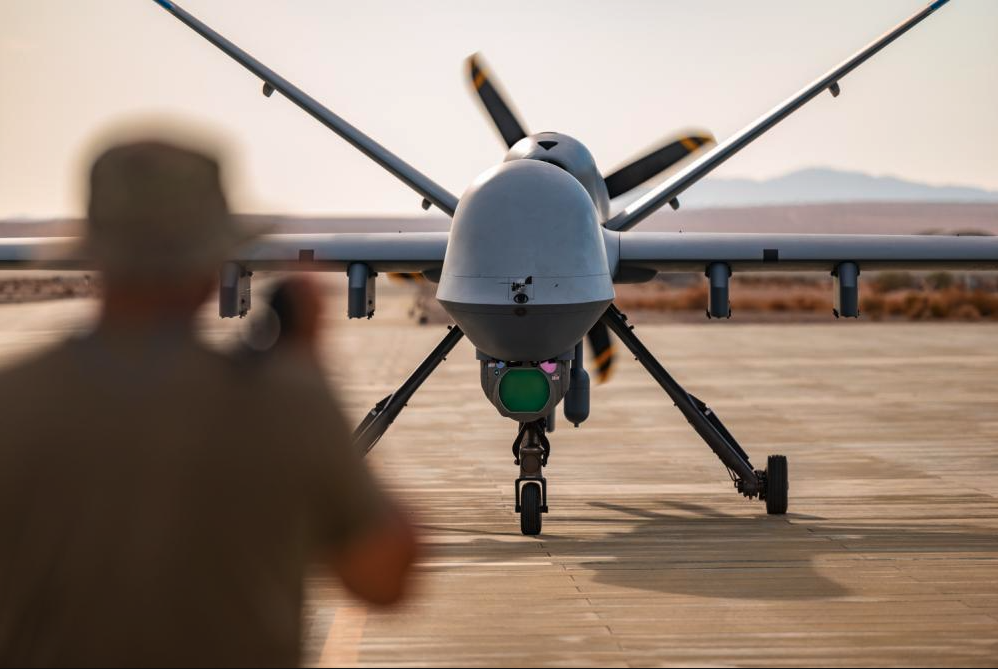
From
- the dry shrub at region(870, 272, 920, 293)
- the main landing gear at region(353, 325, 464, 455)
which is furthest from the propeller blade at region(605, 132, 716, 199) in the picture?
the dry shrub at region(870, 272, 920, 293)

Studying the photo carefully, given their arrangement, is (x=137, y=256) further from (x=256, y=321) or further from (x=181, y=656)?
(x=181, y=656)

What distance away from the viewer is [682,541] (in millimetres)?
9242

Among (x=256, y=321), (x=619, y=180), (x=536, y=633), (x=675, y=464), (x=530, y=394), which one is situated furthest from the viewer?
(x=675, y=464)

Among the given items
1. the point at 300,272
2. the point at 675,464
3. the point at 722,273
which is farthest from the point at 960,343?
the point at 300,272

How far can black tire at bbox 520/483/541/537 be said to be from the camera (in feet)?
30.7

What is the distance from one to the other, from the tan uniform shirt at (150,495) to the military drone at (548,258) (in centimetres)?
420

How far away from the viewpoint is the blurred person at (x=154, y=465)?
211 centimetres

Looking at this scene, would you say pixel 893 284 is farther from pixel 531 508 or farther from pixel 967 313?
pixel 531 508

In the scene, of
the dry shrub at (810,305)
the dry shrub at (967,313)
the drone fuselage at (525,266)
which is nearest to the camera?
the drone fuselage at (525,266)

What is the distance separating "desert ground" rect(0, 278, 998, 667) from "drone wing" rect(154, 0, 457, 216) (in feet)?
9.54

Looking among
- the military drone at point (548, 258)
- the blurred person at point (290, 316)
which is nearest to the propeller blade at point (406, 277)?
the military drone at point (548, 258)

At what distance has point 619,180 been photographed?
39.4 feet

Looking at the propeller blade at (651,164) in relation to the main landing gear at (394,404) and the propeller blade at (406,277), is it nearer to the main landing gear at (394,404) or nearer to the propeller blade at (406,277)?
the propeller blade at (406,277)

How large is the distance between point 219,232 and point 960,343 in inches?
1303
